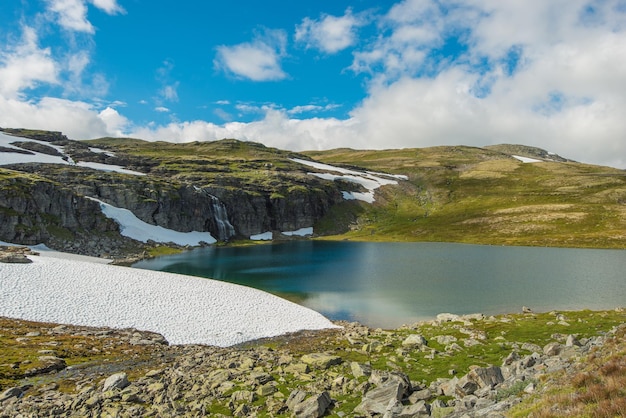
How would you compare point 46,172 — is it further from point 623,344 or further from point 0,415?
point 623,344

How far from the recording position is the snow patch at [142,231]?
124m

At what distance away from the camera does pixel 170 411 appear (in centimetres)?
1892

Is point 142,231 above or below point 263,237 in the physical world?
above

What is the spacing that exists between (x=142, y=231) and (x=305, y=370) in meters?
120

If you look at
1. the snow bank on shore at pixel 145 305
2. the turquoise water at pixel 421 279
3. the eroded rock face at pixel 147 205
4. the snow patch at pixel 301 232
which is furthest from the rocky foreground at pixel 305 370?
the snow patch at pixel 301 232

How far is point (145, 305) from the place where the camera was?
45.2 meters

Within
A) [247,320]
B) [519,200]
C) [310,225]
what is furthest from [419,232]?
[247,320]

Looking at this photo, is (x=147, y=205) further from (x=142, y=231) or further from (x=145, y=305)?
(x=145, y=305)

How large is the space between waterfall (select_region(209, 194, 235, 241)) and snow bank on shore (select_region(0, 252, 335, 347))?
102869 millimetres

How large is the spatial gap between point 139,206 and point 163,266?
5875cm

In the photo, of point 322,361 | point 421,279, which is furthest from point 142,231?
point 322,361

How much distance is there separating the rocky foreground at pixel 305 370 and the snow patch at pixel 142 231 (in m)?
91.4

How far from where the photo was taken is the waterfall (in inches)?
6245

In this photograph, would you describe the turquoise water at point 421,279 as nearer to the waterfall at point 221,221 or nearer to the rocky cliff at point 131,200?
the rocky cliff at point 131,200
